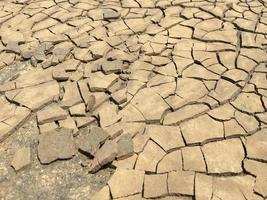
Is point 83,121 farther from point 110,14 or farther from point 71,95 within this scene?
point 110,14

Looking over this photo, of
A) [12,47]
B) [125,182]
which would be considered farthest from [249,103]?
[12,47]

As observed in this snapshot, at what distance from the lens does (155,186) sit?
8.11 ft

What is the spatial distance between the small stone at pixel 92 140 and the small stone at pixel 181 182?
59 centimetres

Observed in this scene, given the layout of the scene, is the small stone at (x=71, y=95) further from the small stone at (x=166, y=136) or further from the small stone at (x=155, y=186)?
the small stone at (x=155, y=186)

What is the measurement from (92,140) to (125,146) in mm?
262

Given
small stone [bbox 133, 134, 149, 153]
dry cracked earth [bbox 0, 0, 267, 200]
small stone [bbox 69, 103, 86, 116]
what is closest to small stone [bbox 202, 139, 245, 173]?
dry cracked earth [bbox 0, 0, 267, 200]

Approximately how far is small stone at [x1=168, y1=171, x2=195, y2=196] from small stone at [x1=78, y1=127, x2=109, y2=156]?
1.92 ft

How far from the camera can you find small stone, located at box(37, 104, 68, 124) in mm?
3064

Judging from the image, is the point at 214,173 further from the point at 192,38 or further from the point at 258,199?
the point at 192,38

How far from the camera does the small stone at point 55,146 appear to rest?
9.00 feet

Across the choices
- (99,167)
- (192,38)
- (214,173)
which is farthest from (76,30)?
(214,173)

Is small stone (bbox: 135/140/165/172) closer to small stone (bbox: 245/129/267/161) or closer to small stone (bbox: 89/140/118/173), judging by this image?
small stone (bbox: 89/140/118/173)

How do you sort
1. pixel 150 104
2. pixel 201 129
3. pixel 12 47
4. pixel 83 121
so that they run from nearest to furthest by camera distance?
pixel 201 129 → pixel 83 121 → pixel 150 104 → pixel 12 47

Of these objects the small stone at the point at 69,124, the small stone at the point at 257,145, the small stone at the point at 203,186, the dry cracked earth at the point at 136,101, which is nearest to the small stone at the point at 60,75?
the dry cracked earth at the point at 136,101
